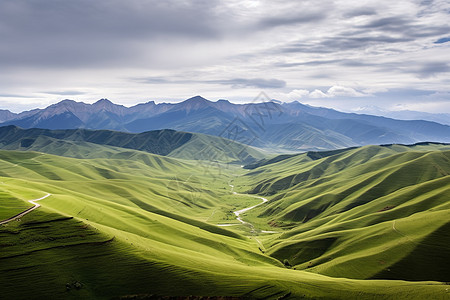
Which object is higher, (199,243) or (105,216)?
(105,216)

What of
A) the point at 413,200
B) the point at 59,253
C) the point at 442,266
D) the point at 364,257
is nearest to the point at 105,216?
the point at 59,253

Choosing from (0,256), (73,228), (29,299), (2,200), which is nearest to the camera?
(29,299)

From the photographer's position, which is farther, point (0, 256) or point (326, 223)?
point (326, 223)

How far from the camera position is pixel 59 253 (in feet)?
251

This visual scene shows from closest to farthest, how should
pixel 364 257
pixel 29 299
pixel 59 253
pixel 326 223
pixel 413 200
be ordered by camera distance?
pixel 29 299
pixel 59 253
pixel 364 257
pixel 413 200
pixel 326 223

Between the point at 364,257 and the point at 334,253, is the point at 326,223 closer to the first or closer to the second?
the point at 334,253

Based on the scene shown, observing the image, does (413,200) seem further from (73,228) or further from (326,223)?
(73,228)

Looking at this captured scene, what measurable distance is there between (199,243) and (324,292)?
70456 mm

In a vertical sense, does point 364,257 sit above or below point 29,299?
below

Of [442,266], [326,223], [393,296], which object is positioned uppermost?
[393,296]

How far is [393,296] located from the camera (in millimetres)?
72250

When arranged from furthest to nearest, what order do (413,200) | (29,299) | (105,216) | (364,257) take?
(413,200) < (105,216) < (364,257) < (29,299)

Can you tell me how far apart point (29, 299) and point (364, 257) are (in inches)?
4212

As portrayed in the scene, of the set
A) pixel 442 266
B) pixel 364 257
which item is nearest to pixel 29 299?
pixel 364 257
